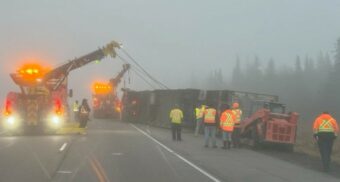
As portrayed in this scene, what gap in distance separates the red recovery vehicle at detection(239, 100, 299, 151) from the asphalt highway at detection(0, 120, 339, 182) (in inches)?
99.2

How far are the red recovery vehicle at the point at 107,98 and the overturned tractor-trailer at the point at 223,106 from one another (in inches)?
215

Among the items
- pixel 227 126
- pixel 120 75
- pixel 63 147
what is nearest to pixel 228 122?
pixel 227 126

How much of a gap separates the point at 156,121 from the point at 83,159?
2804cm

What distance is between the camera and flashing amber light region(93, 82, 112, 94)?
2411 inches

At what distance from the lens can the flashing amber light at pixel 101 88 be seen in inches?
2411

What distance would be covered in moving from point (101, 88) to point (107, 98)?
149 centimetres

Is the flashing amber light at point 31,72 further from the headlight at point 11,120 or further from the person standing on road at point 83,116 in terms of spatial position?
the person standing on road at point 83,116

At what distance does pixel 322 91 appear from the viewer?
289ft

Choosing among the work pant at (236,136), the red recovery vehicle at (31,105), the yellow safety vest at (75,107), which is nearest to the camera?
the work pant at (236,136)

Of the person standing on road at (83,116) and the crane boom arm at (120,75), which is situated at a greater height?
the crane boom arm at (120,75)

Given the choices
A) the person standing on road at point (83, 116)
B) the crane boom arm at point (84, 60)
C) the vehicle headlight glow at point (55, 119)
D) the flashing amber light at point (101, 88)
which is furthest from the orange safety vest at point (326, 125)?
the flashing amber light at point (101, 88)

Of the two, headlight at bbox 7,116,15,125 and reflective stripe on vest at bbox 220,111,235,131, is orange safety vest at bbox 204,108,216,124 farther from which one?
headlight at bbox 7,116,15,125

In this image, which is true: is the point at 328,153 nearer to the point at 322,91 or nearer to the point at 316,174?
the point at 316,174

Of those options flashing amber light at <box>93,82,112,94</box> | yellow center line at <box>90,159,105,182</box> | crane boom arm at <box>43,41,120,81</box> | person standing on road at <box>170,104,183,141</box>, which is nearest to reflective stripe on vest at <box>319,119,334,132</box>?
yellow center line at <box>90,159,105,182</box>
